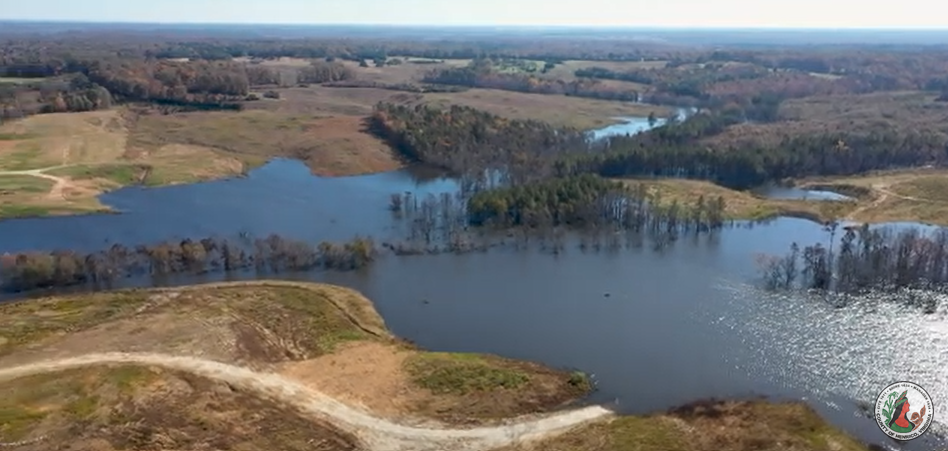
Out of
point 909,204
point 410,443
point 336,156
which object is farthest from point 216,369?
point 909,204

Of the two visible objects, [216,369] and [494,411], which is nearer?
[494,411]

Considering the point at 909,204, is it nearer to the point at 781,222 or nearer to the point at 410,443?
the point at 781,222

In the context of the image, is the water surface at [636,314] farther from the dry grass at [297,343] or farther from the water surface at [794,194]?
the water surface at [794,194]

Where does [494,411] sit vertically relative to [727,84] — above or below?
below

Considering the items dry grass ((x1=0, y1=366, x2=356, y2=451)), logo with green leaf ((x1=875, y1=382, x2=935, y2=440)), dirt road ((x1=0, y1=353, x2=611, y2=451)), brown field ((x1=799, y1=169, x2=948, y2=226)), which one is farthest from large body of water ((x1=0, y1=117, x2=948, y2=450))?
dry grass ((x1=0, y1=366, x2=356, y2=451))

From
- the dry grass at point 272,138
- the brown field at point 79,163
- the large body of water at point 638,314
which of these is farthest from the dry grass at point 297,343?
the dry grass at point 272,138

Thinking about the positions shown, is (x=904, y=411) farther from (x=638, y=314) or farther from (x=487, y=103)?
(x=487, y=103)
